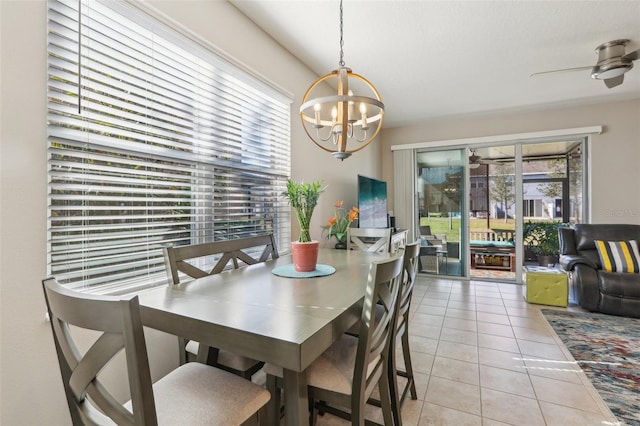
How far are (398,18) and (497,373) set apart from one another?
2.88m

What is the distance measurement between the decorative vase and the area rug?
1.99m

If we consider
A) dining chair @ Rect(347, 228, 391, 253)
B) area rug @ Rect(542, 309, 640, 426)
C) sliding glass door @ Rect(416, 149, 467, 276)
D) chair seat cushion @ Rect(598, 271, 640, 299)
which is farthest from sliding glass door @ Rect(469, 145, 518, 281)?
dining chair @ Rect(347, 228, 391, 253)

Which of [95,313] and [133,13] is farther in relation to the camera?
[133,13]

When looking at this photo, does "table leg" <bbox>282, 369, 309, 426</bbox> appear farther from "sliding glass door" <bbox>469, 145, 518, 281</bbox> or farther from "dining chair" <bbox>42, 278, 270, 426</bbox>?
"sliding glass door" <bbox>469, 145, 518, 281</bbox>

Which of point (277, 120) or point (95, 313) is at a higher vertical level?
point (277, 120)

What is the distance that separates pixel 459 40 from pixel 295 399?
3138 mm

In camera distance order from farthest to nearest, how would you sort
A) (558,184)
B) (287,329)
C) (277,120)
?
(558,184) → (277,120) → (287,329)

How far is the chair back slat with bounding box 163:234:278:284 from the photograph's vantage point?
1.54 metres

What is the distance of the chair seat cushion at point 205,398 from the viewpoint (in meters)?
0.94

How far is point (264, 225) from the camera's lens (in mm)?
2668

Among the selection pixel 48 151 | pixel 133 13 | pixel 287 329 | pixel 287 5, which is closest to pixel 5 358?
pixel 48 151

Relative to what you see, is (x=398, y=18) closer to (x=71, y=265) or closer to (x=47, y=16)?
(x=47, y=16)

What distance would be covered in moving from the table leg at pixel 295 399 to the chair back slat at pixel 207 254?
85cm

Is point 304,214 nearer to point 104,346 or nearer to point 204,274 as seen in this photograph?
point 204,274
